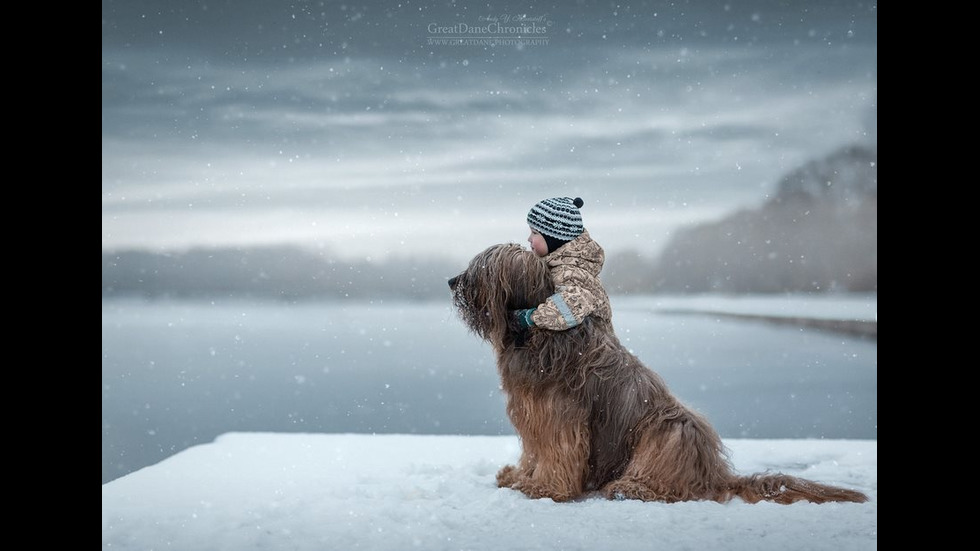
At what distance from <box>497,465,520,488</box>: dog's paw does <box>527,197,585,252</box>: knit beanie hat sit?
1.25 metres

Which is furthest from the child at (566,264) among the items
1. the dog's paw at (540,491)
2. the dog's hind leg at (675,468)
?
the dog's paw at (540,491)

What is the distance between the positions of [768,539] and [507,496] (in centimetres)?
128

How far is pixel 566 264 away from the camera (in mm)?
4211

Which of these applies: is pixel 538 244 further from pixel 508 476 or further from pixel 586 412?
pixel 508 476

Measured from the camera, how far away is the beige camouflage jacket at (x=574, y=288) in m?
4.07

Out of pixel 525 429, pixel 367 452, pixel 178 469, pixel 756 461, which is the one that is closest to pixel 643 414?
pixel 525 429

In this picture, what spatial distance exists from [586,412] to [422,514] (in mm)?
964

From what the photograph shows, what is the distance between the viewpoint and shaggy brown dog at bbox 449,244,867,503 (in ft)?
13.4

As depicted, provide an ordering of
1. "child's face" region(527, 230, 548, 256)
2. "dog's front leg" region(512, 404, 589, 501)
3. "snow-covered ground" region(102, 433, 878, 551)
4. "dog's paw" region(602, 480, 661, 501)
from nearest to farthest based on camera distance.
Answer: "snow-covered ground" region(102, 433, 878, 551)
"dog's paw" region(602, 480, 661, 501)
"dog's front leg" region(512, 404, 589, 501)
"child's face" region(527, 230, 548, 256)

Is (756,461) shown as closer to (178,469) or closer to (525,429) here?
(525,429)

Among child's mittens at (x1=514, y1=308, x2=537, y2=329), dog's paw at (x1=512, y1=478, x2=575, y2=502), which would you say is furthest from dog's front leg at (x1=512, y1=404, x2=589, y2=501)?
child's mittens at (x1=514, y1=308, x2=537, y2=329)

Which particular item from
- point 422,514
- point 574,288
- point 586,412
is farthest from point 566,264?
point 422,514

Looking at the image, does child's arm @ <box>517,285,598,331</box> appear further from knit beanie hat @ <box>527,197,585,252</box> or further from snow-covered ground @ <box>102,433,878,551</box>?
snow-covered ground @ <box>102,433,878,551</box>

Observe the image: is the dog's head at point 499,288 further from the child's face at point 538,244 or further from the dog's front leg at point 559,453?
the dog's front leg at point 559,453
